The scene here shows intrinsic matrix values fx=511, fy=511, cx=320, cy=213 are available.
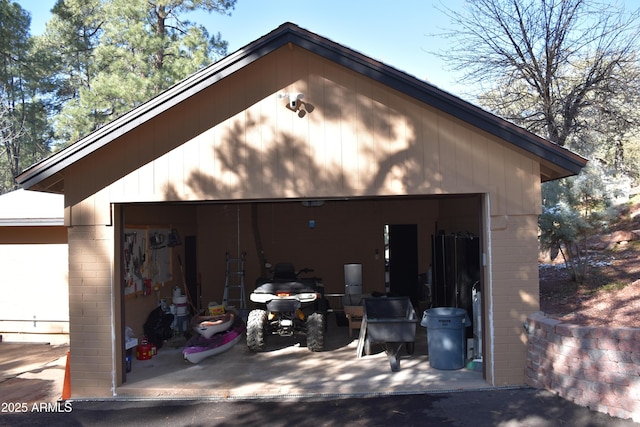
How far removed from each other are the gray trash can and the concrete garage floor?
153 millimetres

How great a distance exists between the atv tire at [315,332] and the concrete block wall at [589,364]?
3.51m

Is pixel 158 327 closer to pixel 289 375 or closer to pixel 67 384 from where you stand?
pixel 67 384

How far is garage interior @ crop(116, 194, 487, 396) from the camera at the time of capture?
7336 millimetres

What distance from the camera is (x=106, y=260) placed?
7.18m

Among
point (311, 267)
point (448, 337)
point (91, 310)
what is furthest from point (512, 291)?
point (311, 267)

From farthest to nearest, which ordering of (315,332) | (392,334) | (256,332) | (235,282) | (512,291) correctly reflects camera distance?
1. (235,282)
2. (315,332)
3. (256,332)
4. (392,334)
5. (512,291)

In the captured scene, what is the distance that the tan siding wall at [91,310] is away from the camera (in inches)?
279

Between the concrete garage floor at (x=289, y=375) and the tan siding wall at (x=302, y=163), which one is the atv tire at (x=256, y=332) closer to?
the concrete garage floor at (x=289, y=375)

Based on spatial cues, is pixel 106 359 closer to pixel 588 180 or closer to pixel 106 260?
pixel 106 260

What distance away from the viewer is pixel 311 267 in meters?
13.0

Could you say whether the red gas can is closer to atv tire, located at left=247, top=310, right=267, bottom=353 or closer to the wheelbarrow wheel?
atv tire, located at left=247, top=310, right=267, bottom=353

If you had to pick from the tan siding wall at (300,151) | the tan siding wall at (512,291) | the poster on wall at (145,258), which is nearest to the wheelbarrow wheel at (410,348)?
the tan siding wall at (512,291)

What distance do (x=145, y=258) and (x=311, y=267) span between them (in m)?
4.57

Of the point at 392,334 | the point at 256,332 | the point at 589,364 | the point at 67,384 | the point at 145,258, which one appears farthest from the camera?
the point at 145,258
